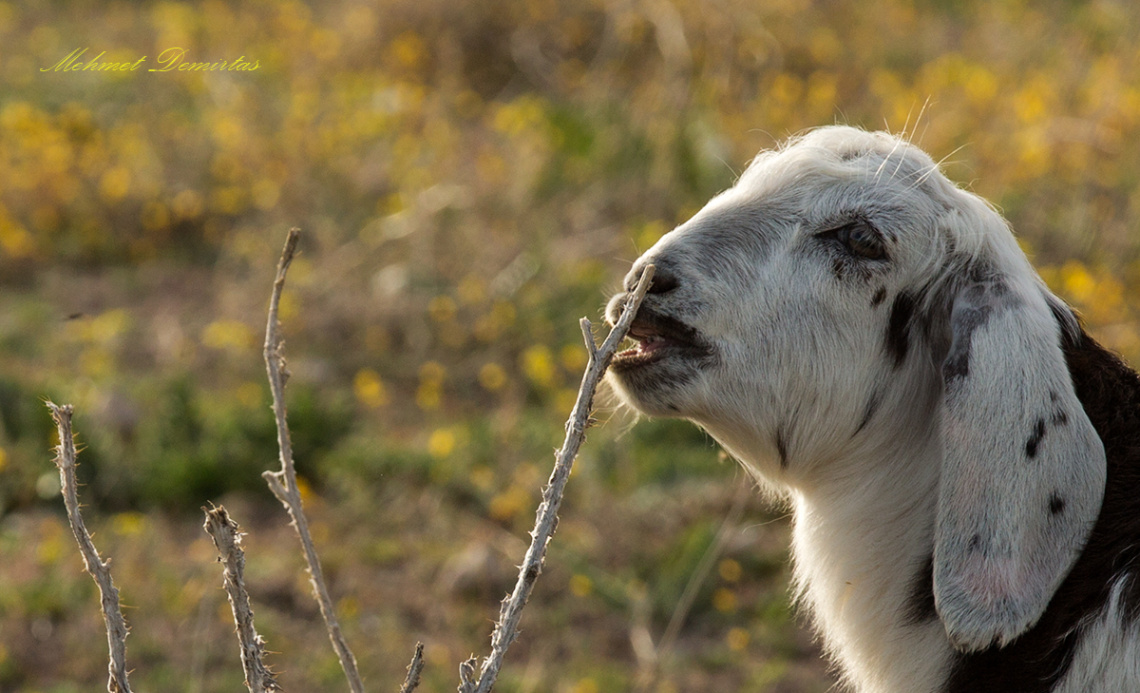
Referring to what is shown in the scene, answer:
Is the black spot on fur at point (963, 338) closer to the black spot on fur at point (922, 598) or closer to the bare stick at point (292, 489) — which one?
the black spot on fur at point (922, 598)

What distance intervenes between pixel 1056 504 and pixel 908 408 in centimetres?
49

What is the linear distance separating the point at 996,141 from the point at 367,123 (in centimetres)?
415

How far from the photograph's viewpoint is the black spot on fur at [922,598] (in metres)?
2.54

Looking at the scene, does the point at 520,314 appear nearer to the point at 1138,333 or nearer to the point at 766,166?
the point at 1138,333

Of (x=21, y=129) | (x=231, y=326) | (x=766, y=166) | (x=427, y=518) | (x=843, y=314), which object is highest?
(x=766, y=166)

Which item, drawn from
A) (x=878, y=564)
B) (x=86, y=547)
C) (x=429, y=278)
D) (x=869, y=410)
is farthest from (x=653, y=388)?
(x=429, y=278)

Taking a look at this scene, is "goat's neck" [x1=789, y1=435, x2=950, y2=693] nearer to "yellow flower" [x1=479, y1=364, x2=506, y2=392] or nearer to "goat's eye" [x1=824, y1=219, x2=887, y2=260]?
"goat's eye" [x1=824, y1=219, x2=887, y2=260]

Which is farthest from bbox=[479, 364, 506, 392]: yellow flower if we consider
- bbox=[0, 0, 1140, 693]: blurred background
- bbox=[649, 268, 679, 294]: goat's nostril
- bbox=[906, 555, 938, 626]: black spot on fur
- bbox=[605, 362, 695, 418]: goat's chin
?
bbox=[906, 555, 938, 626]: black spot on fur

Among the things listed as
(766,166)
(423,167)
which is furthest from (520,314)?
(766,166)

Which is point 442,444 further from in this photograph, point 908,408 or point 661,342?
point 908,408

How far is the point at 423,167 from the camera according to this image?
7.79m

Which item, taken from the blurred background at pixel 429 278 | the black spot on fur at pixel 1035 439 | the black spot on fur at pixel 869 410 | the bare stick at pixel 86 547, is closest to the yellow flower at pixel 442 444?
the blurred background at pixel 429 278

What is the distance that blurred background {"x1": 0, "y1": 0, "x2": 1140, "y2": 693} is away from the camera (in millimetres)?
4539

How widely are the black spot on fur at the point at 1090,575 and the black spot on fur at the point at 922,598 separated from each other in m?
0.12
